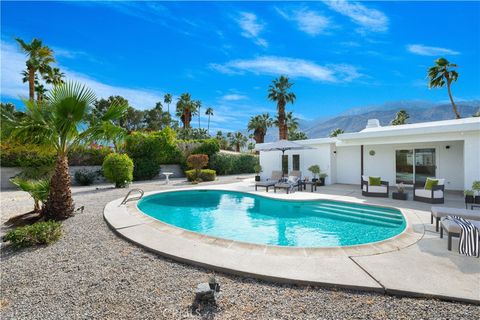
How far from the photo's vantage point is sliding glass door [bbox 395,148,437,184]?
13.2m

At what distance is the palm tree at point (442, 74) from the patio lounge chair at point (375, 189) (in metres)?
23.8

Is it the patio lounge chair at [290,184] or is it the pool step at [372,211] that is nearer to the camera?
the pool step at [372,211]

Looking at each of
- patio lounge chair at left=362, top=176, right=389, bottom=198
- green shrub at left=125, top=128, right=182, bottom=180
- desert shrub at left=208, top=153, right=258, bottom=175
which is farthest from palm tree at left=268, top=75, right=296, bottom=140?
patio lounge chair at left=362, top=176, right=389, bottom=198

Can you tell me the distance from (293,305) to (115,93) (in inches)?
1807

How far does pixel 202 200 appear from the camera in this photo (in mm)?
12797

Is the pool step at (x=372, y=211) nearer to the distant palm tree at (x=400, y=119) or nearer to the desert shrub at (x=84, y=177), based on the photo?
the desert shrub at (x=84, y=177)

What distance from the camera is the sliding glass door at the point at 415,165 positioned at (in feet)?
43.3

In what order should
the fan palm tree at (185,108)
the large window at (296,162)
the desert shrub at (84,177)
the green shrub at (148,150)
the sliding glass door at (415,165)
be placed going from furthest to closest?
Answer: the fan palm tree at (185,108) < the green shrub at (148,150) < the large window at (296,162) < the desert shrub at (84,177) < the sliding glass door at (415,165)

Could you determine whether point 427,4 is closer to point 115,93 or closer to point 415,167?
point 415,167

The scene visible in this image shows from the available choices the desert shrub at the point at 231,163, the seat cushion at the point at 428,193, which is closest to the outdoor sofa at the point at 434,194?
the seat cushion at the point at 428,193

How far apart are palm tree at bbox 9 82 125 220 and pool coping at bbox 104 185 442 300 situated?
8.04ft

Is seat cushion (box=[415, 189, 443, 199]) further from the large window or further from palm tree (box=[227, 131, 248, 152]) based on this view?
palm tree (box=[227, 131, 248, 152])

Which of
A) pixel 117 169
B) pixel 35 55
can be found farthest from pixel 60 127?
pixel 35 55

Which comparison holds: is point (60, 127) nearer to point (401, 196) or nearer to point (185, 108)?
point (401, 196)
